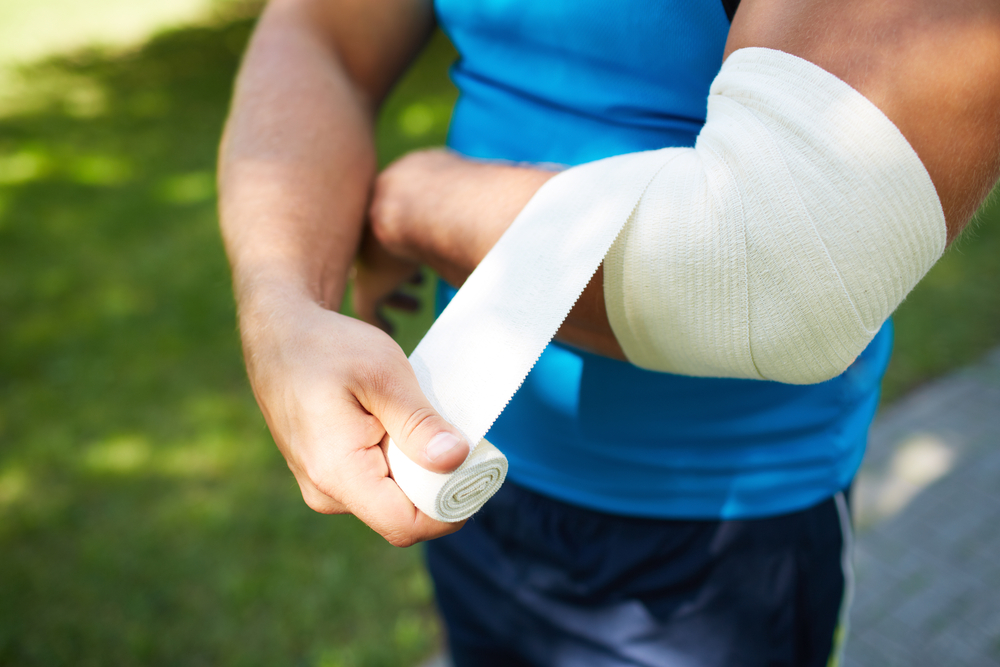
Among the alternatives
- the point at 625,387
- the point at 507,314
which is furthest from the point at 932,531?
the point at 507,314

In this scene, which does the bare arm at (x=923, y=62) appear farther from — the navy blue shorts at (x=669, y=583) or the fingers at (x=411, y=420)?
the navy blue shorts at (x=669, y=583)

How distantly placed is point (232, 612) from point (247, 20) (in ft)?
29.2

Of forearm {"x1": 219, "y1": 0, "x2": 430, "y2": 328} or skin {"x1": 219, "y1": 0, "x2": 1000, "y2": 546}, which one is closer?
skin {"x1": 219, "y1": 0, "x2": 1000, "y2": 546}

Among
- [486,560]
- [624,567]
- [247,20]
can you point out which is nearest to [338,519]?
Answer: [486,560]

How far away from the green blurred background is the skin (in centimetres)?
31

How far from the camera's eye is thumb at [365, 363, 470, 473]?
688mm

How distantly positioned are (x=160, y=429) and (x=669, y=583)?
9.66ft

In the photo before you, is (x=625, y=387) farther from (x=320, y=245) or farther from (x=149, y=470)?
(x=149, y=470)

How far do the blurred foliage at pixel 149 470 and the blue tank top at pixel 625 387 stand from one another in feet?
5.52

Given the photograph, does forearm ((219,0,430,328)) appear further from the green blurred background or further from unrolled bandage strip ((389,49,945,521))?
the green blurred background

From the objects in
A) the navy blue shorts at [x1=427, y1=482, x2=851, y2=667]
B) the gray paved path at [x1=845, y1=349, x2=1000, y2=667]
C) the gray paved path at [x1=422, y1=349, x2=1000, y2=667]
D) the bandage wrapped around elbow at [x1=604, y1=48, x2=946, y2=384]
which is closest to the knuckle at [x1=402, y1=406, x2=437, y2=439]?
the bandage wrapped around elbow at [x1=604, y1=48, x2=946, y2=384]

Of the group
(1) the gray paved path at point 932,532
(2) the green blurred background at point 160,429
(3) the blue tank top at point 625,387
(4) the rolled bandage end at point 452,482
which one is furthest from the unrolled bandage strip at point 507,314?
(1) the gray paved path at point 932,532

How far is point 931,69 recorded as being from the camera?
699mm

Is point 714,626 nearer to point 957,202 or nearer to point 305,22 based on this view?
point 957,202
